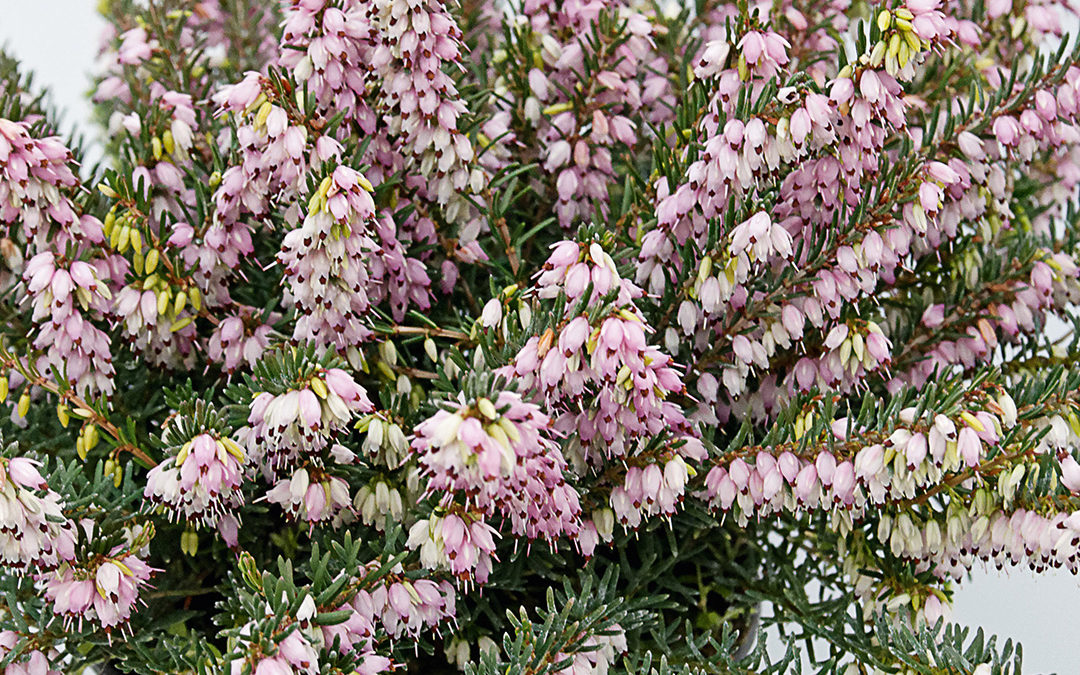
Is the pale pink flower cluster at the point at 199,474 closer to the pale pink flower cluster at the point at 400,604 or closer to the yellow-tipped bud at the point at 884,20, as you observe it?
the pale pink flower cluster at the point at 400,604

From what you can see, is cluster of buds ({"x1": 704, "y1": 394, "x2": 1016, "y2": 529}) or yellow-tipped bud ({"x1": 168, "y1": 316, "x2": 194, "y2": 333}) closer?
cluster of buds ({"x1": 704, "y1": 394, "x2": 1016, "y2": 529})

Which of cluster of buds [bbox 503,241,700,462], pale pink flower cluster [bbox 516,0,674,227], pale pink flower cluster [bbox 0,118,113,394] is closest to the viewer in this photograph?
cluster of buds [bbox 503,241,700,462]

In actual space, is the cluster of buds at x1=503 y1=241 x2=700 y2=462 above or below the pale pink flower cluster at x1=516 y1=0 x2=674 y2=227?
below

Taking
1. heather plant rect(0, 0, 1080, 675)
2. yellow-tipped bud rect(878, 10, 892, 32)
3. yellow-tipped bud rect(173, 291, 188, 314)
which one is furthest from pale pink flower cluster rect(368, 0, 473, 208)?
yellow-tipped bud rect(878, 10, 892, 32)

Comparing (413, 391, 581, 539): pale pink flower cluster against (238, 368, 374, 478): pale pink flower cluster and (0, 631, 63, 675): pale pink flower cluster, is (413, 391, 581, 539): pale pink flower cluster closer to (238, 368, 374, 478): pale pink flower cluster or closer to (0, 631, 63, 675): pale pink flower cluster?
(238, 368, 374, 478): pale pink flower cluster

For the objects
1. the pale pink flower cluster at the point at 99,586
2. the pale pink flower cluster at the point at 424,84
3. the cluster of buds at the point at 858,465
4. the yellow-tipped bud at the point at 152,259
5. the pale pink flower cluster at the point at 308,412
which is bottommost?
the pale pink flower cluster at the point at 99,586

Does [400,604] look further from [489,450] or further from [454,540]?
[489,450]

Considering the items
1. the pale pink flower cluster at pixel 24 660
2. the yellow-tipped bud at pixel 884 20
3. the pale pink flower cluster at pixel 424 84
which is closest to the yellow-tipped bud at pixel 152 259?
the pale pink flower cluster at pixel 424 84

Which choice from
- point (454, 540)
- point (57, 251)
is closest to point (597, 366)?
point (454, 540)

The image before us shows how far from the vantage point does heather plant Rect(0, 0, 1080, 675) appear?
1.02 metres

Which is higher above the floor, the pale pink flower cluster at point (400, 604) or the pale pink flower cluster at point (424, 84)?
the pale pink flower cluster at point (424, 84)

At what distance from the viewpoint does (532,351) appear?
992 mm

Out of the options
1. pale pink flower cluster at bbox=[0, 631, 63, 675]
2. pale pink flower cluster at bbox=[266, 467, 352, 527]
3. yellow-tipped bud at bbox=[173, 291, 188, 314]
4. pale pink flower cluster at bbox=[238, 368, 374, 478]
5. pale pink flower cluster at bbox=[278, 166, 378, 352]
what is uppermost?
pale pink flower cluster at bbox=[278, 166, 378, 352]

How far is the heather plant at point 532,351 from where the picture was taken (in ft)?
3.35
